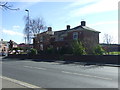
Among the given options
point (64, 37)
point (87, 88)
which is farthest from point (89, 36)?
point (87, 88)

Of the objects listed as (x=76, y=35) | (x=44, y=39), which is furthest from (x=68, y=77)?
(x=44, y=39)

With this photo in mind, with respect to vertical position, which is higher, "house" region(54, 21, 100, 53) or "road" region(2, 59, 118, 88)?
"house" region(54, 21, 100, 53)

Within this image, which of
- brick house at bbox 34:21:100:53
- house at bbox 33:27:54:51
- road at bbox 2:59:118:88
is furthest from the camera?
house at bbox 33:27:54:51

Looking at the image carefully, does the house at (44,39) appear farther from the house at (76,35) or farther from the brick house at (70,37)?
the house at (76,35)

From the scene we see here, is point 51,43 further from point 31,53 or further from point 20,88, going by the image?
point 20,88

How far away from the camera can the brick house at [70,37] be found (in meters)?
46.8

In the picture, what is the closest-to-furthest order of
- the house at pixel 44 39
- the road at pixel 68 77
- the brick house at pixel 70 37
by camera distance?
the road at pixel 68 77 < the brick house at pixel 70 37 < the house at pixel 44 39

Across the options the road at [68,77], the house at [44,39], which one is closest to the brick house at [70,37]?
the house at [44,39]

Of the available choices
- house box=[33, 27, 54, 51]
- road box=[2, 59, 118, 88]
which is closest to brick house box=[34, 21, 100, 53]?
house box=[33, 27, 54, 51]

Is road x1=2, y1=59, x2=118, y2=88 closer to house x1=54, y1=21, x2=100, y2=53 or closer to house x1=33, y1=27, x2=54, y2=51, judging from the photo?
house x1=54, y1=21, x2=100, y2=53

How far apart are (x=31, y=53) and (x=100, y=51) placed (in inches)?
741

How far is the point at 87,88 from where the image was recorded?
372 inches

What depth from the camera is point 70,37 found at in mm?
49656

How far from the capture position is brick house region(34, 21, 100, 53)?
4684 cm
